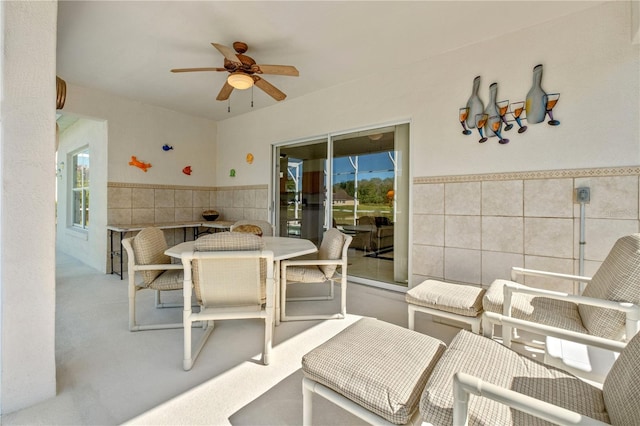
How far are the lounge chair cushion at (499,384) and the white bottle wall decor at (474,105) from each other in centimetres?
238

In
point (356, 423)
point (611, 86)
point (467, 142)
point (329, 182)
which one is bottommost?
point (356, 423)

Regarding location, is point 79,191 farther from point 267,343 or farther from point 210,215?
point 267,343

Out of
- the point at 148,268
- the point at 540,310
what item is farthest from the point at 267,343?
the point at 540,310

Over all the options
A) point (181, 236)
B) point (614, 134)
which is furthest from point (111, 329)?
point (614, 134)

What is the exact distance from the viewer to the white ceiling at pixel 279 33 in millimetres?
2428

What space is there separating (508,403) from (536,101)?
111 inches

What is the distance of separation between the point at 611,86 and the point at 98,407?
13.9 ft

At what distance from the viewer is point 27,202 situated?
5.02 feet

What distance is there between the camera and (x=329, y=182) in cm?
427

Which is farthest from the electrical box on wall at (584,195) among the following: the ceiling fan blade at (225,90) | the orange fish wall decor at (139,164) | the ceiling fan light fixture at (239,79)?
the orange fish wall decor at (139,164)

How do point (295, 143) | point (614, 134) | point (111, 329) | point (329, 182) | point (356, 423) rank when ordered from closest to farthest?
point (356, 423)
point (614, 134)
point (111, 329)
point (329, 182)
point (295, 143)

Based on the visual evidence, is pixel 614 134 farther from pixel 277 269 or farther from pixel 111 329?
pixel 111 329

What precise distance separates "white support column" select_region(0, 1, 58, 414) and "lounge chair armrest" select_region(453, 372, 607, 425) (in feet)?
6.76

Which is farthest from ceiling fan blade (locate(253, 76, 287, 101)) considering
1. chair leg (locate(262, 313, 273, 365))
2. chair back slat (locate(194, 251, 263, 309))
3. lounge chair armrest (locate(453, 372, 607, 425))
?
lounge chair armrest (locate(453, 372, 607, 425))
